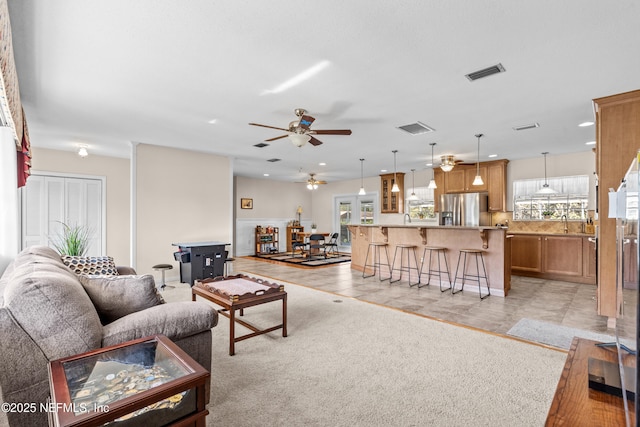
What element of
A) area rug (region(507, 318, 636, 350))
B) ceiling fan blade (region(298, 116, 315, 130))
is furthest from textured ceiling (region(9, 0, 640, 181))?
area rug (region(507, 318, 636, 350))

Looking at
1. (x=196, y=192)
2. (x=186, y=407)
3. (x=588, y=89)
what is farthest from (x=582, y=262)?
(x=196, y=192)

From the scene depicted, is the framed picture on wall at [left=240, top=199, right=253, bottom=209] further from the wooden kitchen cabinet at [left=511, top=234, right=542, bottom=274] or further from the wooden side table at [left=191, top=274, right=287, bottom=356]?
the wooden kitchen cabinet at [left=511, top=234, right=542, bottom=274]

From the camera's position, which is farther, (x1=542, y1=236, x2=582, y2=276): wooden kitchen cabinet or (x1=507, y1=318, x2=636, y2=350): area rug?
(x1=542, y1=236, x2=582, y2=276): wooden kitchen cabinet

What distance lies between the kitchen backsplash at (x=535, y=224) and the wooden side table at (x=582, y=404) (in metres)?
6.53

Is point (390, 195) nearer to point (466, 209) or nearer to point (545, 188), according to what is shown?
point (466, 209)

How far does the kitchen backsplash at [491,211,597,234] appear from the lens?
20.6 ft

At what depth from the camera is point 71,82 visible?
10.1ft

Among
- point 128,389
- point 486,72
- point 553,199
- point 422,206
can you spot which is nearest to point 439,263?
point 553,199

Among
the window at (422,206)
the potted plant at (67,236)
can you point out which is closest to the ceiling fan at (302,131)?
the potted plant at (67,236)

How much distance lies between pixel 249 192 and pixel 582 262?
878 cm

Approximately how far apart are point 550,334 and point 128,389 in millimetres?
3751

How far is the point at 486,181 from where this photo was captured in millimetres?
7305

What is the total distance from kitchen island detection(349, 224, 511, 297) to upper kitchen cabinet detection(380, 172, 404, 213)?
9.52 feet

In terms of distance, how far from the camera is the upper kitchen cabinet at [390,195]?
9.19 metres
